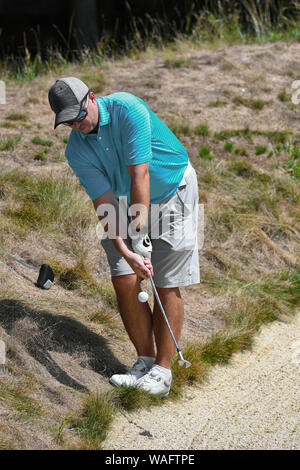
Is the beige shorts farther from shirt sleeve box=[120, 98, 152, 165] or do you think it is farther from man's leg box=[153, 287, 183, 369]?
shirt sleeve box=[120, 98, 152, 165]

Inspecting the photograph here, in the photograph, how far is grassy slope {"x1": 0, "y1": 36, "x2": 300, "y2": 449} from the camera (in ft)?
14.0

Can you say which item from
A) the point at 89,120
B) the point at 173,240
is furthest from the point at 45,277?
the point at 89,120

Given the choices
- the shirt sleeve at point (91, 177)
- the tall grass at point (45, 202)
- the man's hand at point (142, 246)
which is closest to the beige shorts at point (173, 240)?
the man's hand at point (142, 246)

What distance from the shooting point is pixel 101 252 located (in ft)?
19.5

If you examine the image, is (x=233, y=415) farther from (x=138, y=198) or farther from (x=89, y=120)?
(x=89, y=120)

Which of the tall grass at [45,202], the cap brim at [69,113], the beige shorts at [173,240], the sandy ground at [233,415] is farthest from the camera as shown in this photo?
the tall grass at [45,202]

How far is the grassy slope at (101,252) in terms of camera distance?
4273mm

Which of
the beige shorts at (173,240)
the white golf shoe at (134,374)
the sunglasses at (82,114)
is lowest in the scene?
the white golf shoe at (134,374)

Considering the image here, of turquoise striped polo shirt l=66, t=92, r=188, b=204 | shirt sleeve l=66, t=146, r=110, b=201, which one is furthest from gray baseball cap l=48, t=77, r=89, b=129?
shirt sleeve l=66, t=146, r=110, b=201

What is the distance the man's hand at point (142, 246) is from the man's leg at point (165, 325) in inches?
13.9

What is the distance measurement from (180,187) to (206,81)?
547 cm

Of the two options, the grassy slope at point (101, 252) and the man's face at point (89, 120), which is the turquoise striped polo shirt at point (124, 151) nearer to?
the man's face at point (89, 120)
